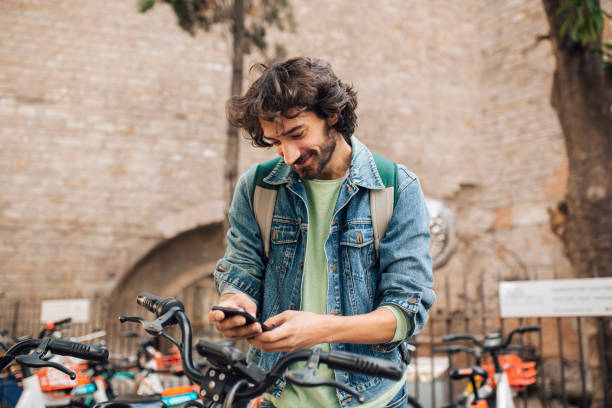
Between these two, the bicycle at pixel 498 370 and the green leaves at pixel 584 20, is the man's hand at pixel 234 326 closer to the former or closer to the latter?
the bicycle at pixel 498 370

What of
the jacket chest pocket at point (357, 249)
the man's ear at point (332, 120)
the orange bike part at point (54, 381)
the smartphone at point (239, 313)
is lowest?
the orange bike part at point (54, 381)

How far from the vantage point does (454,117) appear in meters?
10.6

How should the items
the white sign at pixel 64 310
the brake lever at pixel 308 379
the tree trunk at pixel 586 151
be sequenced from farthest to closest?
the white sign at pixel 64 310 < the tree trunk at pixel 586 151 < the brake lever at pixel 308 379

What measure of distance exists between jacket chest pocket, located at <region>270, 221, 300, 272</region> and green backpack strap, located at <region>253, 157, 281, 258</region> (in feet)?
0.06

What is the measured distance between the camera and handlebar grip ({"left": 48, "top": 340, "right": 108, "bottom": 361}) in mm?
1409

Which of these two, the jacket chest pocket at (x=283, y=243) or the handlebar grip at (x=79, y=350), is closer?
the handlebar grip at (x=79, y=350)

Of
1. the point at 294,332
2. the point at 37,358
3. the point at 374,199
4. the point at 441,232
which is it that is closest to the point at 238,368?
the point at 294,332

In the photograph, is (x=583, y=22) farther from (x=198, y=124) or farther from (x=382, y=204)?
(x=198, y=124)

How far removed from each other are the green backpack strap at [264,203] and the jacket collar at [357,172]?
20 mm

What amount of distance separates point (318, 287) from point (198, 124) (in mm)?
8112

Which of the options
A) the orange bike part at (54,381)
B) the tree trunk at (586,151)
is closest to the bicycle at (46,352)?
the orange bike part at (54,381)

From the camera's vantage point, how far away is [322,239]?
60.2 inches

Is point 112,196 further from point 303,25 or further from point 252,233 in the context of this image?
point 252,233

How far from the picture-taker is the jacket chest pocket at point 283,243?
152cm
